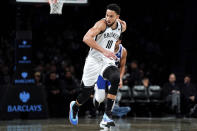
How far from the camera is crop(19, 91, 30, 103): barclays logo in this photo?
1155cm

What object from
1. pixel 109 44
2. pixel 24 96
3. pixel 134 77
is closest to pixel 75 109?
pixel 109 44

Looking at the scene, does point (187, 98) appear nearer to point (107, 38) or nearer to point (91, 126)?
point (91, 126)

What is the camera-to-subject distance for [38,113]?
11.7 m

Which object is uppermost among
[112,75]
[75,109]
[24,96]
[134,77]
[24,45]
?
[24,45]

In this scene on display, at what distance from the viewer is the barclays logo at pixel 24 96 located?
11.6 meters

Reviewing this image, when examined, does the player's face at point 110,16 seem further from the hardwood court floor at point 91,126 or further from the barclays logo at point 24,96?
the barclays logo at point 24,96

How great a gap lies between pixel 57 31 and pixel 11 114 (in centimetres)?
833

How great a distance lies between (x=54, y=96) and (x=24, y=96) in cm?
130

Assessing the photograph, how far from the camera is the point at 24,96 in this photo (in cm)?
1157

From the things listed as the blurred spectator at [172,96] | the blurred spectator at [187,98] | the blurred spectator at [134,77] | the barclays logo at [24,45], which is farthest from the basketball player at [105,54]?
the blurred spectator at [187,98]

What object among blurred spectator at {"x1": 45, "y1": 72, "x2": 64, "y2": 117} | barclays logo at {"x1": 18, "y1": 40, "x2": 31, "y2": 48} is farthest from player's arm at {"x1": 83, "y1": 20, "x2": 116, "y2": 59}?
blurred spectator at {"x1": 45, "y1": 72, "x2": 64, "y2": 117}

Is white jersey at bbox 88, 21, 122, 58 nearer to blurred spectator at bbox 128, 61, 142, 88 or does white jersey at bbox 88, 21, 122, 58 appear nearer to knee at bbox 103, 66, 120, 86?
knee at bbox 103, 66, 120, 86

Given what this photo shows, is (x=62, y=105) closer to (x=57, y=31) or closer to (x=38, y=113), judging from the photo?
(x=38, y=113)

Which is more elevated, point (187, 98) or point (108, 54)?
point (108, 54)
